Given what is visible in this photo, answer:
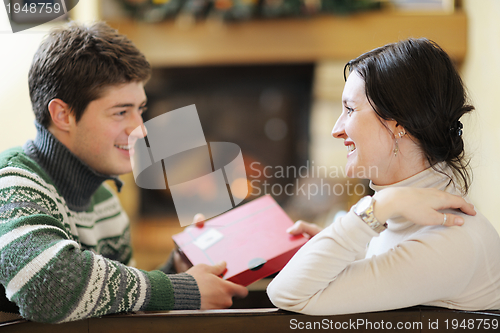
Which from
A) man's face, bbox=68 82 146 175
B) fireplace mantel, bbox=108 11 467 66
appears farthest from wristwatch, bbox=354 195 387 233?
fireplace mantel, bbox=108 11 467 66

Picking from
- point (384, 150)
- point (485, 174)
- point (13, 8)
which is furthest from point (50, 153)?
point (485, 174)

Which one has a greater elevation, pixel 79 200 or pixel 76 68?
pixel 76 68

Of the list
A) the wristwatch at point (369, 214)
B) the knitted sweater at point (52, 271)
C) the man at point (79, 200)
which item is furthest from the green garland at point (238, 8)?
the wristwatch at point (369, 214)

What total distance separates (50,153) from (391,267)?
2.56 feet

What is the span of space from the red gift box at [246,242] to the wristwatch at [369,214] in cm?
29

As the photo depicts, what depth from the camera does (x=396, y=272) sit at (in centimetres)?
58

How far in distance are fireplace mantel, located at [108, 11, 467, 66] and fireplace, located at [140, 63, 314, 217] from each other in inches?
7.2

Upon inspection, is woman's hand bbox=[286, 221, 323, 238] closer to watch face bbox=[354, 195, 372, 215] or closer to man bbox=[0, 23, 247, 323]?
man bbox=[0, 23, 247, 323]

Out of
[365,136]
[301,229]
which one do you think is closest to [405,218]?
[365,136]

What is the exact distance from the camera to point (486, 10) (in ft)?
6.11

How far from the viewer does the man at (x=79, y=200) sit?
0.61 metres

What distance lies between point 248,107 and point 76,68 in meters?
1.72

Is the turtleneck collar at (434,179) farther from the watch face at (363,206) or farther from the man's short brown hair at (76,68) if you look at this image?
the man's short brown hair at (76,68)

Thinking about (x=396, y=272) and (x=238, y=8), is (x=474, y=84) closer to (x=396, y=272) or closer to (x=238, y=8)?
(x=238, y=8)
